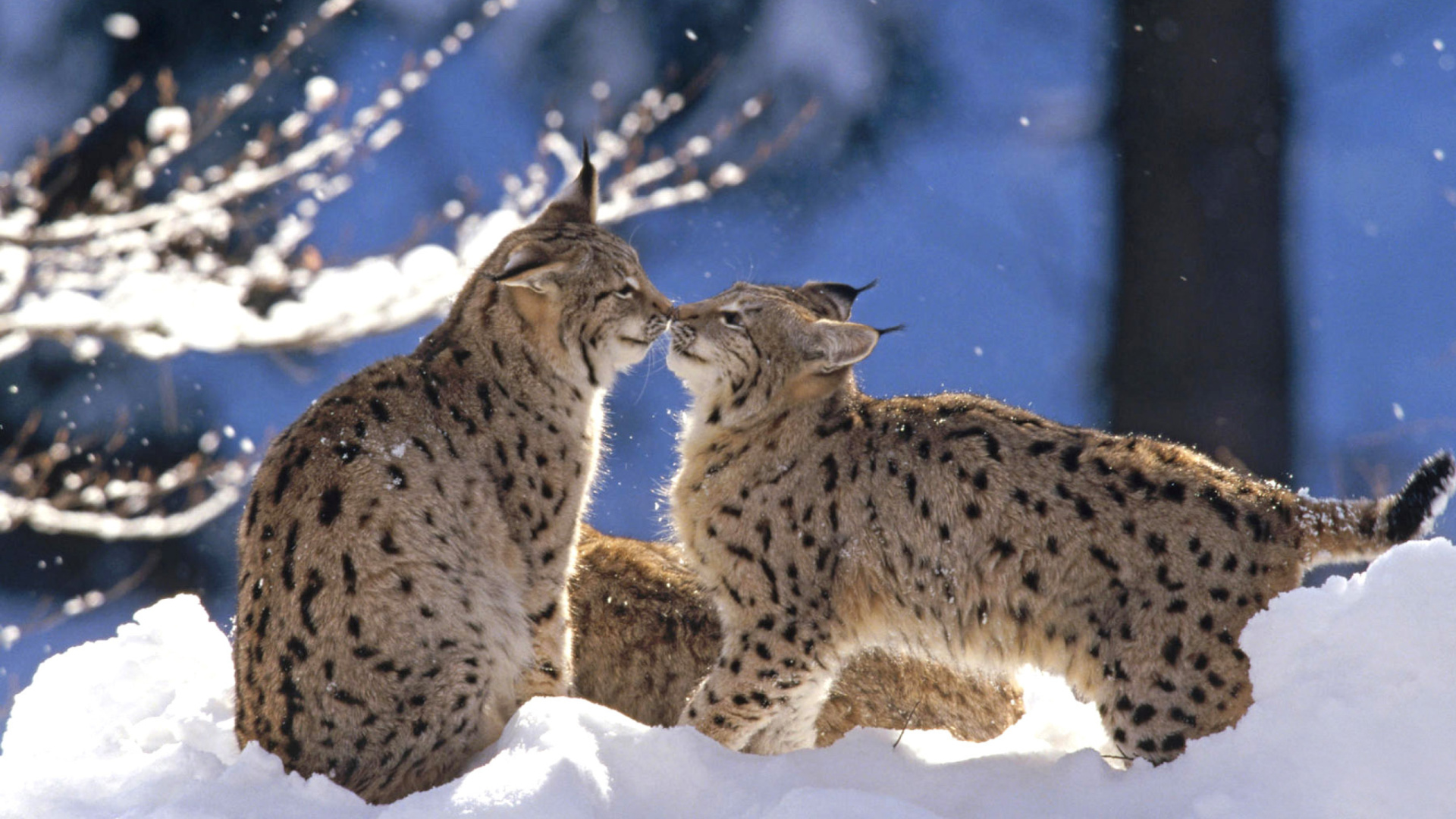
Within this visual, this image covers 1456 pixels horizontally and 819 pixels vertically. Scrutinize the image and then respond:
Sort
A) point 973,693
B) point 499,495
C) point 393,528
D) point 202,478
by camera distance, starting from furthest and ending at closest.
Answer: point 202,478 < point 973,693 < point 499,495 < point 393,528

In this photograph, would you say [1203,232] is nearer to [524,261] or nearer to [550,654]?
[524,261]

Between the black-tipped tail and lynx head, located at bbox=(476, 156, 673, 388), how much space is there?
9.15 ft

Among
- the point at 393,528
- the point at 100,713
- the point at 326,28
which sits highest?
the point at 326,28

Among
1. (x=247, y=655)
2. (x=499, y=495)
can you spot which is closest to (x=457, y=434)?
(x=499, y=495)

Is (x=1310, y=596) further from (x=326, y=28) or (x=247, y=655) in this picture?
(x=326, y=28)

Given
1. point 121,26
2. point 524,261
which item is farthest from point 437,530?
point 121,26

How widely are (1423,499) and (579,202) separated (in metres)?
3.70

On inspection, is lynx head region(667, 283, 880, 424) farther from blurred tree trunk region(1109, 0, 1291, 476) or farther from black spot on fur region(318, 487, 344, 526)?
blurred tree trunk region(1109, 0, 1291, 476)

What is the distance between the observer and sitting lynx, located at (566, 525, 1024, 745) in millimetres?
5008

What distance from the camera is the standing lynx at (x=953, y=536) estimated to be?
4.01 meters

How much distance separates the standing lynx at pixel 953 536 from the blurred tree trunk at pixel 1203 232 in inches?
131

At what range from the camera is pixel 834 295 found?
19.3 feet

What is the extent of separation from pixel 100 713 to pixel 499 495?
70.0 inches

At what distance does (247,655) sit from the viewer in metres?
4.14
